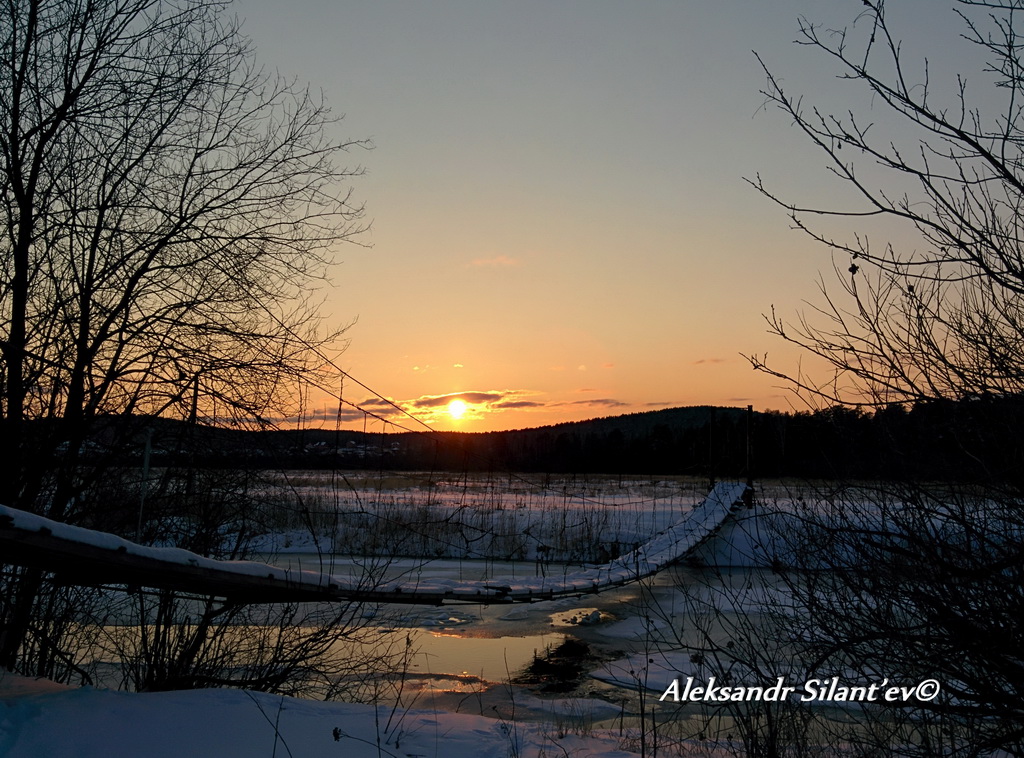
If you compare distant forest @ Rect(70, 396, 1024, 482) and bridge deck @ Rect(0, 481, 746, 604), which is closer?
distant forest @ Rect(70, 396, 1024, 482)

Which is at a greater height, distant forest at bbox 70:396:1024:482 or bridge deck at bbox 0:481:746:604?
distant forest at bbox 70:396:1024:482

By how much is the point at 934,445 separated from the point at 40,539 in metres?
3.87

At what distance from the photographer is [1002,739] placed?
8.46 ft

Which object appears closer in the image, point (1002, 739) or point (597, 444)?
point (1002, 739)

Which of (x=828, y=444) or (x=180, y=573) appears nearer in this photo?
(x=180, y=573)

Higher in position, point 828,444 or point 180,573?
point 828,444

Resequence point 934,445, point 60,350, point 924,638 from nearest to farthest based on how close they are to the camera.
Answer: point 924,638 → point 934,445 → point 60,350

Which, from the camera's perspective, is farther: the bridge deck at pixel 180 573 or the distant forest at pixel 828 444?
the bridge deck at pixel 180 573

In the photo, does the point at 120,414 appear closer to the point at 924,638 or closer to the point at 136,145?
the point at 136,145

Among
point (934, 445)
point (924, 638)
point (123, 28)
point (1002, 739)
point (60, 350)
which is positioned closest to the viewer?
point (1002, 739)

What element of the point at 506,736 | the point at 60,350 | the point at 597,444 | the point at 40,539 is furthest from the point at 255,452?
the point at 597,444

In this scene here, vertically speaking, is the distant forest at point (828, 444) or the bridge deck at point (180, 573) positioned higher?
the distant forest at point (828, 444)

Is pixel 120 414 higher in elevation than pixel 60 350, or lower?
lower

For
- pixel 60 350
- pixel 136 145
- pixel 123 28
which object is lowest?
pixel 60 350
